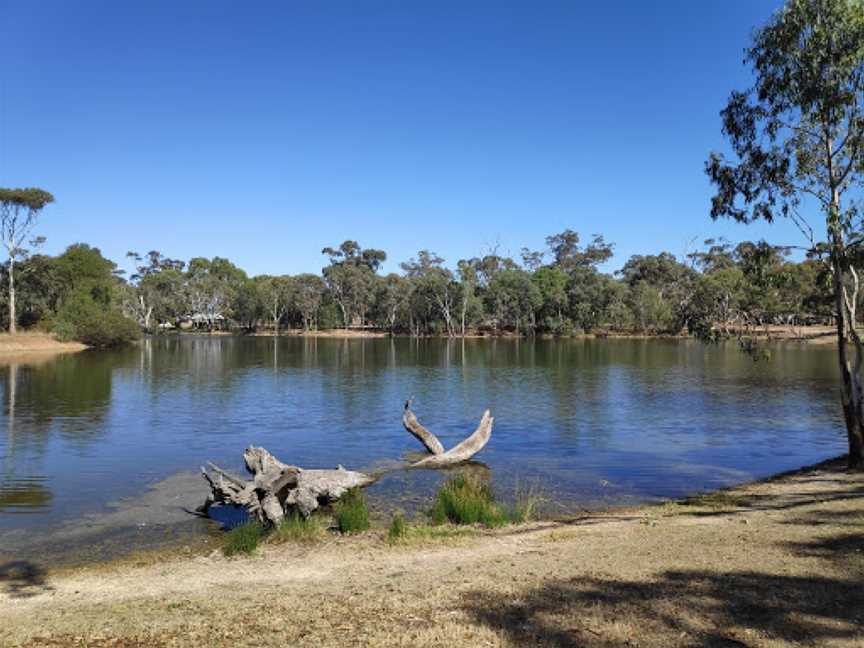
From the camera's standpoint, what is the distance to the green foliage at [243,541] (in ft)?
37.8

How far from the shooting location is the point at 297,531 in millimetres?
12320

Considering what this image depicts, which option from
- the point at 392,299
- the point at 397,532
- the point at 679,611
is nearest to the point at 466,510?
the point at 397,532

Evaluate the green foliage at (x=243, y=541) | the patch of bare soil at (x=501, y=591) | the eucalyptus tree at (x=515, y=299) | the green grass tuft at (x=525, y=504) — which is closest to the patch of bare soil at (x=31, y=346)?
the eucalyptus tree at (x=515, y=299)

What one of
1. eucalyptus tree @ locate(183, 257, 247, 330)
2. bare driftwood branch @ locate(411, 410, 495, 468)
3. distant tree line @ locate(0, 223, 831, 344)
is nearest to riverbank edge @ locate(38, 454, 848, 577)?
bare driftwood branch @ locate(411, 410, 495, 468)

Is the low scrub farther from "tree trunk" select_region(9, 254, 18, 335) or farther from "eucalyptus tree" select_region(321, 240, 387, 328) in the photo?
"eucalyptus tree" select_region(321, 240, 387, 328)

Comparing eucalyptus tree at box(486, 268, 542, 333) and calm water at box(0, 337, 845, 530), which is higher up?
eucalyptus tree at box(486, 268, 542, 333)

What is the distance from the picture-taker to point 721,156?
17672mm

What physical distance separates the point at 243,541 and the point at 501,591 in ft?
18.2

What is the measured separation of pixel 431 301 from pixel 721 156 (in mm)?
93404

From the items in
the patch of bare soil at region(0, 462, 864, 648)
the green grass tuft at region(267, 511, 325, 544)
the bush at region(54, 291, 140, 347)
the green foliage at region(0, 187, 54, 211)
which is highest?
the green foliage at region(0, 187, 54, 211)

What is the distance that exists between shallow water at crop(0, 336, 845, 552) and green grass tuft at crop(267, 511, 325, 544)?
3.49m

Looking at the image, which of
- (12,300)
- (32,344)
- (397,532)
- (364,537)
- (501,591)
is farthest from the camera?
(12,300)

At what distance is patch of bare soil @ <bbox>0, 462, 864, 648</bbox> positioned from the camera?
6.66 metres

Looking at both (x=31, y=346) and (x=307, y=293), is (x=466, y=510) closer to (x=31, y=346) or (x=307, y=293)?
(x=31, y=346)
